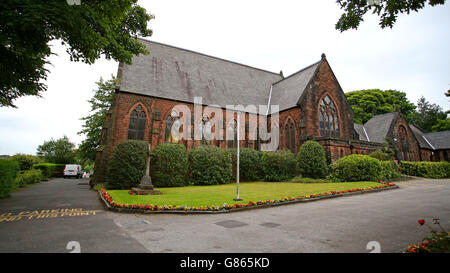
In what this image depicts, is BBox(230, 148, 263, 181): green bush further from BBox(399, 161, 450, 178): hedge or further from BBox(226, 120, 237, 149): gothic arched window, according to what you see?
BBox(399, 161, 450, 178): hedge

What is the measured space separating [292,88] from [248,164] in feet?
38.8

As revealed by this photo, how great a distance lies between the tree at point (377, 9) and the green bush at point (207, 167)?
13.7m

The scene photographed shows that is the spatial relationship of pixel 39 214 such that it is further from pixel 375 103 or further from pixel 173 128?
pixel 375 103

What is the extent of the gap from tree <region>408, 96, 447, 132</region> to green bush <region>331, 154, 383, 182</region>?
51.2 m

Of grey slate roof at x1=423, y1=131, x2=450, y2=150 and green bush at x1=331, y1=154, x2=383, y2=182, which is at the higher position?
grey slate roof at x1=423, y1=131, x2=450, y2=150

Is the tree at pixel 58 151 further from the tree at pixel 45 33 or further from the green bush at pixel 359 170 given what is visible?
the green bush at pixel 359 170

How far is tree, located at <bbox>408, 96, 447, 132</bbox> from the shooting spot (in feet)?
176

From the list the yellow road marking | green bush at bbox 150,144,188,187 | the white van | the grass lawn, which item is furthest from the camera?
the white van

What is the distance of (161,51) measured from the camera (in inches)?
990

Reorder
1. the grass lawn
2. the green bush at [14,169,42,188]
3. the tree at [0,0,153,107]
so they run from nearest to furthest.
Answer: the tree at [0,0,153,107] → the grass lawn → the green bush at [14,169,42,188]

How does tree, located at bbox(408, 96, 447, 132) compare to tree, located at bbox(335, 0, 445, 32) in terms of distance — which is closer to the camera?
tree, located at bbox(335, 0, 445, 32)

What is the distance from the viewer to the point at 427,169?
72.1 ft

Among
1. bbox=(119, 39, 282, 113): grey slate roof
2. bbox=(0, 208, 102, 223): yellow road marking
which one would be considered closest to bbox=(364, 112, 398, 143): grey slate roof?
bbox=(119, 39, 282, 113): grey slate roof
